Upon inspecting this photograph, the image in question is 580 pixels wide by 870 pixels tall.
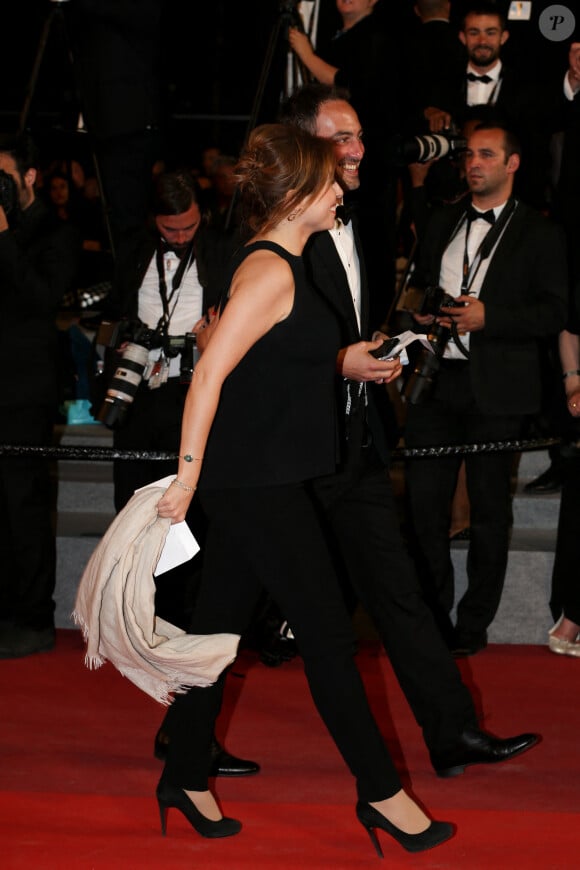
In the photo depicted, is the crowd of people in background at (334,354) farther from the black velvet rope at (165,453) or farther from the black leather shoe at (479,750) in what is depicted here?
the black velvet rope at (165,453)

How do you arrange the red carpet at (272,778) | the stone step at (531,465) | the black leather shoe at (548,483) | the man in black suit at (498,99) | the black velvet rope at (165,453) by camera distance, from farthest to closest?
1. the stone step at (531,465)
2. the black leather shoe at (548,483)
3. the man in black suit at (498,99)
4. the black velvet rope at (165,453)
5. the red carpet at (272,778)

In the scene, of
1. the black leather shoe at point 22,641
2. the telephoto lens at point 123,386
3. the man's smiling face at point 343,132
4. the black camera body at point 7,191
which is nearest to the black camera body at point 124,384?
the telephoto lens at point 123,386

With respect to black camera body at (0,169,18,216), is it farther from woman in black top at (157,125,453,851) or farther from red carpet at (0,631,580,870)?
woman in black top at (157,125,453,851)

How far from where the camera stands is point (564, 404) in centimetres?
499

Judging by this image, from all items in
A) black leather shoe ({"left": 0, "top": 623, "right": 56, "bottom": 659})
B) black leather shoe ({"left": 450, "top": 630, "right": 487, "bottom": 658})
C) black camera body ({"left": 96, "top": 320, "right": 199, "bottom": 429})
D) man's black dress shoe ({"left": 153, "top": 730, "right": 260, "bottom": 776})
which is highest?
black camera body ({"left": 96, "top": 320, "right": 199, "bottom": 429})

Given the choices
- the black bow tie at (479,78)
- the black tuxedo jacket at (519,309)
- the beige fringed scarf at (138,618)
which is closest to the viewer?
the beige fringed scarf at (138,618)

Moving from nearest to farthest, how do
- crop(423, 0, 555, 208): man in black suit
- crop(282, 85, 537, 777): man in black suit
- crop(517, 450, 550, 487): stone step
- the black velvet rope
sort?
crop(282, 85, 537, 777): man in black suit → the black velvet rope → crop(423, 0, 555, 208): man in black suit → crop(517, 450, 550, 487): stone step

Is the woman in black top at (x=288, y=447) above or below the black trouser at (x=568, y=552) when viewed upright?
above

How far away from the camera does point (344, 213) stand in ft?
10.9

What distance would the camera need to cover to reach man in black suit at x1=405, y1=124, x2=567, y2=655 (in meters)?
4.35

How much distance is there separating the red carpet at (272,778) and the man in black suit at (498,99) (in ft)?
6.58

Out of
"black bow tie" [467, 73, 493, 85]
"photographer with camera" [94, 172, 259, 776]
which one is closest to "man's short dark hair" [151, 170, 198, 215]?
"photographer with camera" [94, 172, 259, 776]

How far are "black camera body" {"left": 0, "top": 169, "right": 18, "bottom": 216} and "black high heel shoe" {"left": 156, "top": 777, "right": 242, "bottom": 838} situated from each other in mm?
2326

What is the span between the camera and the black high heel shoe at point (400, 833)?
8.82 feet
